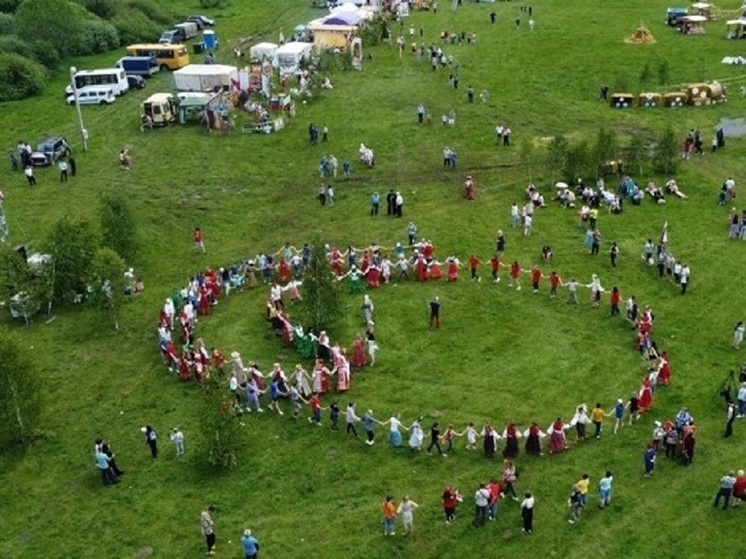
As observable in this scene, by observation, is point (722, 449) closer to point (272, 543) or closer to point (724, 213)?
point (272, 543)

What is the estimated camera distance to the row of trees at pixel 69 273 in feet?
108

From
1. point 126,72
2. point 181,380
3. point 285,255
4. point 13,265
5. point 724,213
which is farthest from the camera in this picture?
point 126,72

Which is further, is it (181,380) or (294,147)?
(294,147)

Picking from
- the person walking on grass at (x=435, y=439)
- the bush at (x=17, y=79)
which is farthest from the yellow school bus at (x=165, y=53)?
the person walking on grass at (x=435, y=439)

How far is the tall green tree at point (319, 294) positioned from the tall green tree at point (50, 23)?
138 ft

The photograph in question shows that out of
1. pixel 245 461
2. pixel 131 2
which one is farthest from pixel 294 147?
pixel 131 2

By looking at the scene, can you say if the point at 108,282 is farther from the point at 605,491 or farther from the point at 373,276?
the point at 605,491

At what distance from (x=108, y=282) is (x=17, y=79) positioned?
32.2m

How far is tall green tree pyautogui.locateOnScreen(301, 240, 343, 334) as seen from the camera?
1222 inches

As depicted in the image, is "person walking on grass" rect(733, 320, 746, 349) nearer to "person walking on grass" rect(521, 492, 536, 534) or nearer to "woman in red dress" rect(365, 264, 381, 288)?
"person walking on grass" rect(521, 492, 536, 534)

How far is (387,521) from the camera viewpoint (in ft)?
74.3

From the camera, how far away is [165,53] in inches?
2544

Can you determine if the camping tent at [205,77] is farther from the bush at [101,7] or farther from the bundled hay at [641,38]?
the bundled hay at [641,38]

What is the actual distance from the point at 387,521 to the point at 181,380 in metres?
10.1
